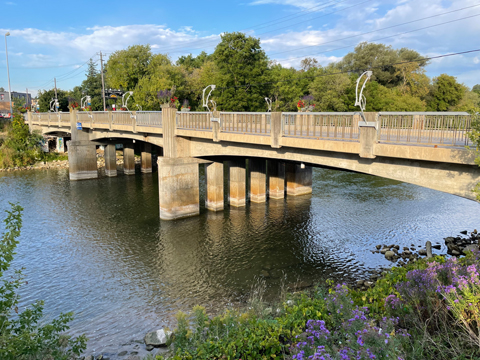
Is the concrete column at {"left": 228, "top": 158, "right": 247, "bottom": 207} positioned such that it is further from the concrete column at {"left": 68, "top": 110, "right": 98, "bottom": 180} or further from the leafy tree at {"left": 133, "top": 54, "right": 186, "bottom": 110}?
the leafy tree at {"left": 133, "top": 54, "right": 186, "bottom": 110}

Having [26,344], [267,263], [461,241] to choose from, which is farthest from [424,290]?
[461,241]

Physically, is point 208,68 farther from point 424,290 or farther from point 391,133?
point 424,290

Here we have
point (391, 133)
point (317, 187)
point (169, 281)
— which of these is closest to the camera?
point (391, 133)

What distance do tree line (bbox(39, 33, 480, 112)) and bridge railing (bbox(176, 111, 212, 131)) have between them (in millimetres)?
24939

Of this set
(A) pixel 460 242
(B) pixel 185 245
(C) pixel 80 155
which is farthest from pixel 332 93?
(B) pixel 185 245

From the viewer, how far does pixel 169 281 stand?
15.6 metres

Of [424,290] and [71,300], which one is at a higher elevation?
[424,290]

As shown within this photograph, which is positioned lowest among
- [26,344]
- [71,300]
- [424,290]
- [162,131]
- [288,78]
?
[71,300]

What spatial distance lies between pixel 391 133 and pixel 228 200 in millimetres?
16670

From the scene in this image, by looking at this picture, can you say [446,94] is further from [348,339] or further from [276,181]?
[348,339]

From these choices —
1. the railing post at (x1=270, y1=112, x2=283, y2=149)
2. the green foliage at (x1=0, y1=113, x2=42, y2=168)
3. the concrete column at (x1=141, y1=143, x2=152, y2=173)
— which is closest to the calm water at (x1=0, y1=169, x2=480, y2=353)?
the railing post at (x1=270, y1=112, x2=283, y2=149)

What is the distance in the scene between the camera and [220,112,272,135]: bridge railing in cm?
1938

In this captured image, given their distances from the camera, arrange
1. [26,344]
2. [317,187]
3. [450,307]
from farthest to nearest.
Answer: [317,187] < [26,344] < [450,307]

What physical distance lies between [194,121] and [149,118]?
233 inches
